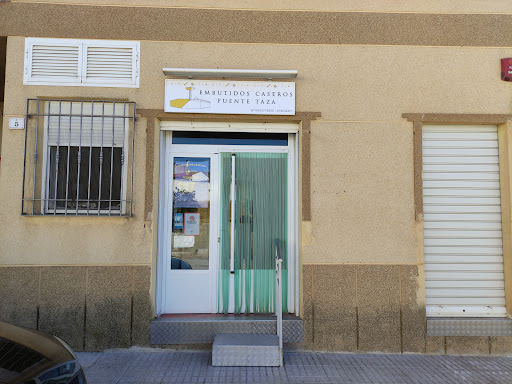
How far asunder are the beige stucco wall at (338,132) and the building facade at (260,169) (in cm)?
2

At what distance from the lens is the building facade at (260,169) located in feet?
14.6

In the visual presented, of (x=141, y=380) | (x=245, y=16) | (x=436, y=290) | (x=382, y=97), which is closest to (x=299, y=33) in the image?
(x=245, y=16)

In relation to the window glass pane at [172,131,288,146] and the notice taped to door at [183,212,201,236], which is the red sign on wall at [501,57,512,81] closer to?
the window glass pane at [172,131,288,146]

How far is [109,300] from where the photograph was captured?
4.40 meters

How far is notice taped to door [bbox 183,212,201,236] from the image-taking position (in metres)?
4.89

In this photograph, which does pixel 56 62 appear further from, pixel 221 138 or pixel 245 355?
pixel 245 355

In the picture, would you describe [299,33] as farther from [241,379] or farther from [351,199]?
[241,379]

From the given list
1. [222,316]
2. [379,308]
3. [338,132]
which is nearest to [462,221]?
[379,308]

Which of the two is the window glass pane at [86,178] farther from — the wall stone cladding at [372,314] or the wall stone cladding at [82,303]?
the wall stone cladding at [372,314]

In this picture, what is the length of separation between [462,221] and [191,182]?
376 cm

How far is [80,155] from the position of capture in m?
4.60

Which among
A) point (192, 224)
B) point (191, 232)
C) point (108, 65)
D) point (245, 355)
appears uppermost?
point (108, 65)

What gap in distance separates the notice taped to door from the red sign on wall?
15.0 feet

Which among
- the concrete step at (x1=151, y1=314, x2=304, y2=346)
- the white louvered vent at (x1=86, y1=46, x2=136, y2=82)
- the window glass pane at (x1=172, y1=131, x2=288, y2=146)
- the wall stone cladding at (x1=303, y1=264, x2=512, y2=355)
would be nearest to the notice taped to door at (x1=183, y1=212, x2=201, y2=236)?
the window glass pane at (x1=172, y1=131, x2=288, y2=146)
